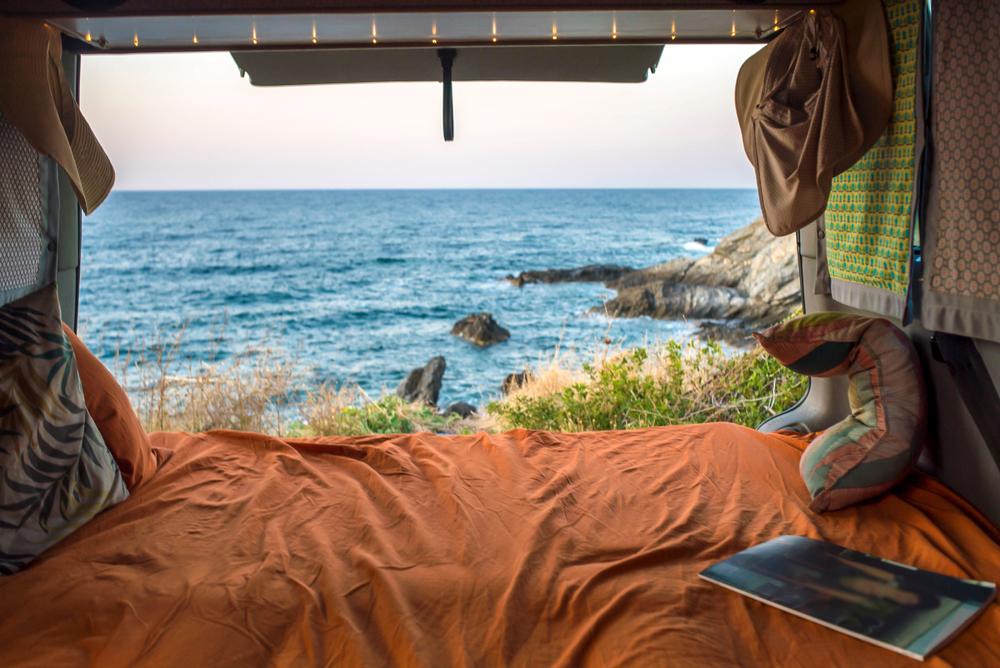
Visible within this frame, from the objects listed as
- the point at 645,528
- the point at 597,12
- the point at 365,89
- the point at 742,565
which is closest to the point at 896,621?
the point at 742,565

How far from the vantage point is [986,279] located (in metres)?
1.49

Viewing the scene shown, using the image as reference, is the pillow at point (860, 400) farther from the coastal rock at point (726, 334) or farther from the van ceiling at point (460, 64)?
the coastal rock at point (726, 334)

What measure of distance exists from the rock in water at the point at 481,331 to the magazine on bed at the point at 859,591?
9.92 m

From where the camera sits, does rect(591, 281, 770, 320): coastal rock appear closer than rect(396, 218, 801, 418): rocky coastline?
No

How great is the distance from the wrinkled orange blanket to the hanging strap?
0.22 m

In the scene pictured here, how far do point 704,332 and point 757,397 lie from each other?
6.68 metres

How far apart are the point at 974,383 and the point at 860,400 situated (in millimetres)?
297

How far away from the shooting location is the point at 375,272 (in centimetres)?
1888

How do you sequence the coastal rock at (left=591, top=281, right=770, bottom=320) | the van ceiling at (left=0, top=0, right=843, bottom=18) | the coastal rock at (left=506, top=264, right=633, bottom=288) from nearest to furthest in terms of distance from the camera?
the van ceiling at (left=0, top=0, right=843, bottom=18)
the coastal rock at (left=591, top=281, right=770, bottom=320)
the coastal rock at (left=506, top=264, right=633, bottom=288)

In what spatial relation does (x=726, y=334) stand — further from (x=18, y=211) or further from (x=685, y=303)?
(x=18, y=211)

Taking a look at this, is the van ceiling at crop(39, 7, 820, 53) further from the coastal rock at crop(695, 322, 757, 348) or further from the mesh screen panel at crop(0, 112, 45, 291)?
the coastal rock at crop(695, 322, 757, 348)

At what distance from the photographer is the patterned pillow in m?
1.46

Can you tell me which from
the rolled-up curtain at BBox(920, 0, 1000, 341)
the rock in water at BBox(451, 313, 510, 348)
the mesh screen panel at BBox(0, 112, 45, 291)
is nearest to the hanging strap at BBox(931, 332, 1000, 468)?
the rolled-up curtain at BBox(920, 0, 1000, 341)

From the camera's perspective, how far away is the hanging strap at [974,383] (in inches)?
62.9
